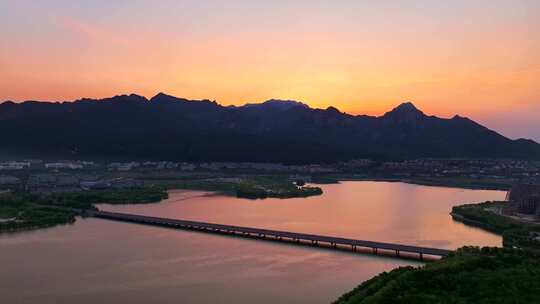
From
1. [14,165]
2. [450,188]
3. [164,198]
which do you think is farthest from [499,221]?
[14,165]

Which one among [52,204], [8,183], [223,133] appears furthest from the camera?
[223,133]

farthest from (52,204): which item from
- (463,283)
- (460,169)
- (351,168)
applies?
(460,169)

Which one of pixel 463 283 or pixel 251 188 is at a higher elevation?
pixel 251 188

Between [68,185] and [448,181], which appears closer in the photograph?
[68,185]

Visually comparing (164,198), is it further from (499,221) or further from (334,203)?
(499,221)

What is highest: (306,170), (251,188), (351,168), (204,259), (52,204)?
(351,168)

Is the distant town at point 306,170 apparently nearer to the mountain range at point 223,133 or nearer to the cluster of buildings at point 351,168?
the cluster of buildings at point 351,168

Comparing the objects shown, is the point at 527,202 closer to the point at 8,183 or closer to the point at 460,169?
the point at 8,183

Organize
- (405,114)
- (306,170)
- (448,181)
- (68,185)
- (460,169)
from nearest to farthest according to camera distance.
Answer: (68,185) → (448,181) → (306,170) → (460,169) → (405,114)
